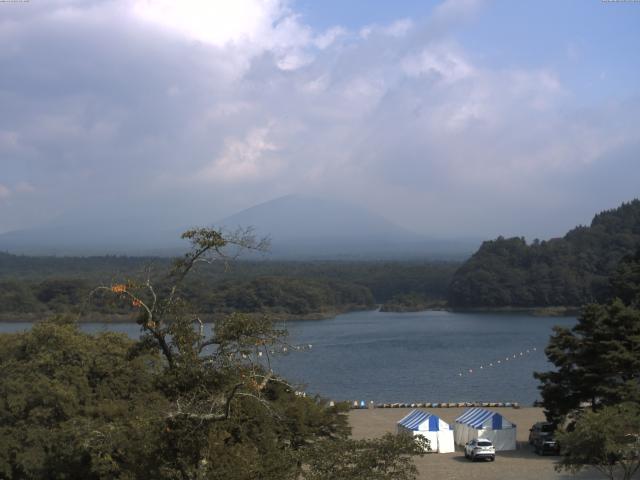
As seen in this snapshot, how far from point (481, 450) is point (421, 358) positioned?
22.8 meters

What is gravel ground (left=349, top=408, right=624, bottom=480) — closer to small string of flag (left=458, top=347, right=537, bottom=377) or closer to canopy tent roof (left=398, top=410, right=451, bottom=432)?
canopy tent roof (left=398, top=410, right=451, bottom=432)

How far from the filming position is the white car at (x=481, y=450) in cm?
1384

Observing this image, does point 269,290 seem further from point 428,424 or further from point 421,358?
point 428,424

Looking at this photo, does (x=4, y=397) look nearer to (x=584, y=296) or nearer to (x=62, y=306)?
(x=62, y=306)

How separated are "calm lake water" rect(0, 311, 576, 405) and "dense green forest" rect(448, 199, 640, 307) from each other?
460 cm

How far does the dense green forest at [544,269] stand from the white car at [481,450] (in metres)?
44.6

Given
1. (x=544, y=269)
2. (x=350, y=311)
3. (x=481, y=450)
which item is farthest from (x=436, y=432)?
(x=544, y=269)

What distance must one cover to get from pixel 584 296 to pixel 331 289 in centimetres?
1897

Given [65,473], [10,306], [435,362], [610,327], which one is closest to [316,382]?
[435,362]

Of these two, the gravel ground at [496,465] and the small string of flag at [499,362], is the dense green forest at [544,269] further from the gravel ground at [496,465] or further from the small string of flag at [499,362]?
the gravel ground at [496,465]

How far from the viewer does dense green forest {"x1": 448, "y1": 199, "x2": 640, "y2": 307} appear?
6144cm

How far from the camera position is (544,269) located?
6328 cm

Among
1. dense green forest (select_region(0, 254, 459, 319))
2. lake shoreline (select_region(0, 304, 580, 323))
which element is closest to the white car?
dense green forest (select_region(0, 254, 459, 319))

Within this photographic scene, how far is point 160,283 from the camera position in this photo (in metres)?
6.80
